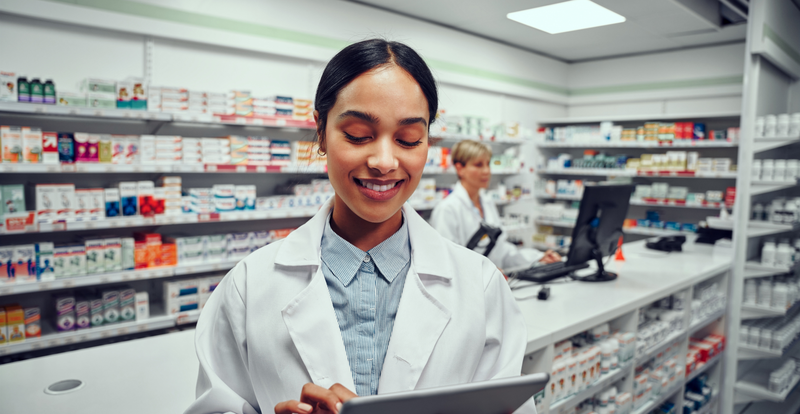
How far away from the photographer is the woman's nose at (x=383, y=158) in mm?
935

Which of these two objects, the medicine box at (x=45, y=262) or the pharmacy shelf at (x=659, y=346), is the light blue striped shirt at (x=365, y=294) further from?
the medicine box at (x=45, y=262)

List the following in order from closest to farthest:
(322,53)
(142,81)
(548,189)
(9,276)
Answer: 1. (9,276)
2. (142,81)
3. (322,53)
4. (548,189)

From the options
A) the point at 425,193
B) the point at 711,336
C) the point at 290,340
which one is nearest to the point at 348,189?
the point at 290,340

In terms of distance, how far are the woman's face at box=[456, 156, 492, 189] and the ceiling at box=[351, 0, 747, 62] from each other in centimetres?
223

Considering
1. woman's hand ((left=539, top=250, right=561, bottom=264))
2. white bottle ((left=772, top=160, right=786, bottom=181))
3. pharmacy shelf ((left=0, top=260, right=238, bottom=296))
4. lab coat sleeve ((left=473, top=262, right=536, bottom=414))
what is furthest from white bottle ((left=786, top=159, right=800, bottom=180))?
pharmacy shelf ((left=0, top=260, right=238, bottom=296))

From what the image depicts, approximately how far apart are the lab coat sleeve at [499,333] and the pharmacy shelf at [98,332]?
3114 millimetres

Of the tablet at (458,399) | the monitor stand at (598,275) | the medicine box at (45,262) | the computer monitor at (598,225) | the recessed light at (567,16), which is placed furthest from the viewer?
the recessed light at (567,16)

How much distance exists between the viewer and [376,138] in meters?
0.96

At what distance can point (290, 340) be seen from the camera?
0.99 m

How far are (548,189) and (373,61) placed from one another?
747cm

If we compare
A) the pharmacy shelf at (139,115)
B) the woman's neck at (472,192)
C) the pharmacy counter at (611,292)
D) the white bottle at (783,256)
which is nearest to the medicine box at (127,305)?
the pharmacy shelf at (139,115)

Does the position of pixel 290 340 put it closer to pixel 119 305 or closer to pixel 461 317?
pixel 461 317

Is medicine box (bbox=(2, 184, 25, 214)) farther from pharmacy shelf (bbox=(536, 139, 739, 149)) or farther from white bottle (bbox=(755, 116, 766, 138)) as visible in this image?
pharmacy shelf (bbox=(536, 139, 739, 149))

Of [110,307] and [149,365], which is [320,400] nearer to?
[149,365]
